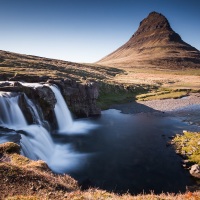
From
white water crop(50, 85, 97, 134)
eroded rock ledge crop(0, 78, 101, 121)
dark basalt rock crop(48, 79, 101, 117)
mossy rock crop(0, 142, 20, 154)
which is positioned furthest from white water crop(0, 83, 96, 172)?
dark basalt rock crop(48, 79, 101, 117)

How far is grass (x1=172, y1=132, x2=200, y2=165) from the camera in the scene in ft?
109

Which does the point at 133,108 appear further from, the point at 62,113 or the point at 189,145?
the point at 189,145

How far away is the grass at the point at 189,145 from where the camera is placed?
33.1m

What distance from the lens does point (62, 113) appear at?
55.2 meters

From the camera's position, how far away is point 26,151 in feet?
→ 94.2

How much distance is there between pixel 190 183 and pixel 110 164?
10.3m

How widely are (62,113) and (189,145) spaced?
28405mm

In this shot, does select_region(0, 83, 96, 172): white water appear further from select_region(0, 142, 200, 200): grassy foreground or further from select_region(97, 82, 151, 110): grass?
select_region(97, 82, 151, 110): grass

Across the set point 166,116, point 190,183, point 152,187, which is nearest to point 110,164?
point 152,187

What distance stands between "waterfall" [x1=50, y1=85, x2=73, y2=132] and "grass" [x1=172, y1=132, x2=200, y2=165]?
22.5 meters

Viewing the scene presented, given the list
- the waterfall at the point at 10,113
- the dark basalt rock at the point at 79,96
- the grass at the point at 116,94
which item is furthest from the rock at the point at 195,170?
the grass at the point at 116,94

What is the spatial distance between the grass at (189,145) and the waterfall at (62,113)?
2249cm

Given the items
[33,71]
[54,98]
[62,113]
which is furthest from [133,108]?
[33,71]

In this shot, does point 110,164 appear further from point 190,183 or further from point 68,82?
point 68,82
